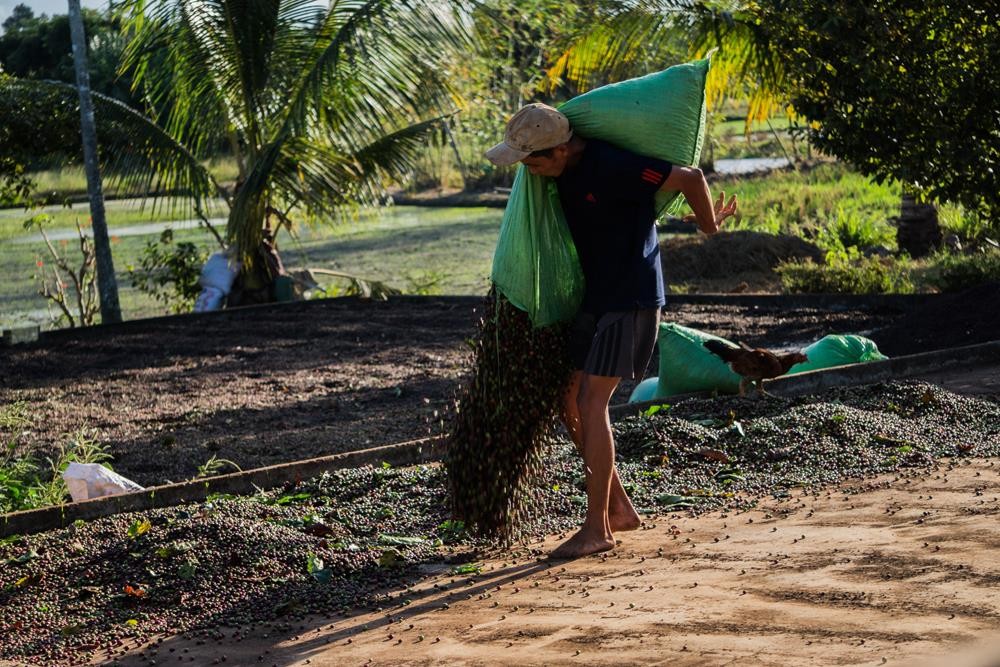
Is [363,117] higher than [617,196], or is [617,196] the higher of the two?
[363,117]

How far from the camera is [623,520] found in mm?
5082

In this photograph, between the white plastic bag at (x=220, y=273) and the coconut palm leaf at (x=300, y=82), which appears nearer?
the coconut palm leaf at (x=300, y=82)

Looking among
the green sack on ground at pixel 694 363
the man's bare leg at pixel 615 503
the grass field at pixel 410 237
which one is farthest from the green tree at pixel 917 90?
the grass field at pixel 410 237

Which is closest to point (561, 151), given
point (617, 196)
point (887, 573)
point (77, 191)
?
point (617, 196)

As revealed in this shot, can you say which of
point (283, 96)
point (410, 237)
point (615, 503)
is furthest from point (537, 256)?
point (410, 237)

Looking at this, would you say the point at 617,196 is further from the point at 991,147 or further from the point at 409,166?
the point at 409,166

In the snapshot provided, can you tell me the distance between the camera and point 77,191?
2864cm

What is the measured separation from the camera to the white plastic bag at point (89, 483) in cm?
594

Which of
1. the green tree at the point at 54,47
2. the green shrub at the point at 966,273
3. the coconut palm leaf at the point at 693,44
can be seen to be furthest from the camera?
the green tree at the point at 54,47

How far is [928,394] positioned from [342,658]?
4.02m

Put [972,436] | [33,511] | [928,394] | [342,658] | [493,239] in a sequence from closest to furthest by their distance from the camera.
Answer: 1. [342,658]
2. [33,511]
3. [972,436]
4. [928,394]
5. [493,239]

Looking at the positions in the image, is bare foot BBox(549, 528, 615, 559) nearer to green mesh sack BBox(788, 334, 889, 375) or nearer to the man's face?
the man's face

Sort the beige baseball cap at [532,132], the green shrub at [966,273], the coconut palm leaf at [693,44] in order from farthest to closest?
1. the coconut palm leaf at [693,44]
2. the green shrub at [966,273]
3. the beige baseball cap at [532,132]

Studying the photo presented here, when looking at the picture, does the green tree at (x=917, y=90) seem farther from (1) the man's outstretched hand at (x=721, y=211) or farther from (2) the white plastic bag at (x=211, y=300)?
(2) the white plastic bag at (x=211, y=300)
